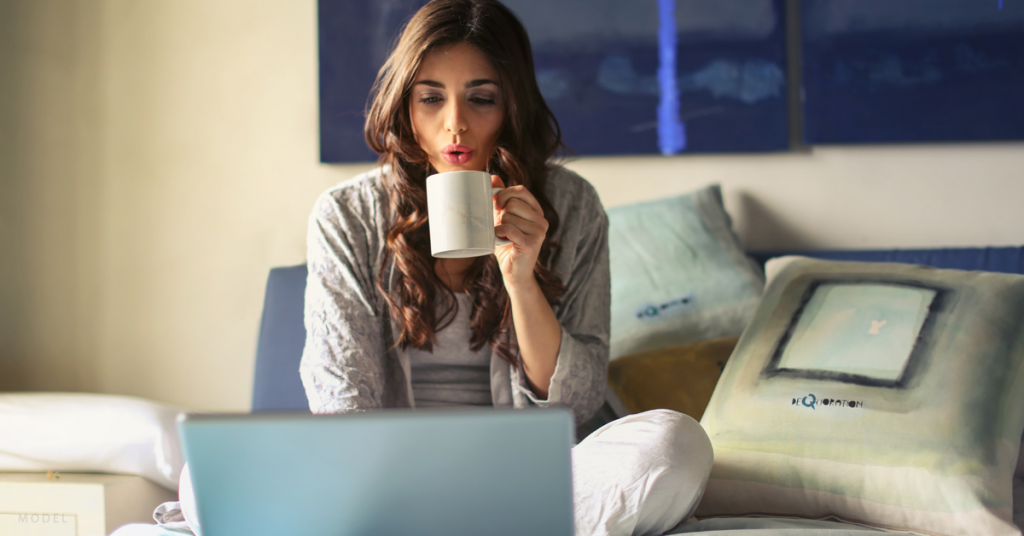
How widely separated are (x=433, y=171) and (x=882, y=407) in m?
0.83

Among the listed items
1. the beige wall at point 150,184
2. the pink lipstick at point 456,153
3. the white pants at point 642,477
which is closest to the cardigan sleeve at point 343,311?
the pink lipstick at point 456,153

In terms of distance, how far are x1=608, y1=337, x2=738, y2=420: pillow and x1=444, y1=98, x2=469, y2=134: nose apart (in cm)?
58

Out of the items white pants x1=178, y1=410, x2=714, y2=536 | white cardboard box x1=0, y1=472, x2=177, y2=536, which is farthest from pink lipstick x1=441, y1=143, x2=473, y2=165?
white cardboard box x1=0, y1=472, x2=177, y2=536

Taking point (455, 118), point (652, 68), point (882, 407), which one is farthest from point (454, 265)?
point (652, 68)

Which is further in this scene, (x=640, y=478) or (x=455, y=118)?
(x=455, y=118)

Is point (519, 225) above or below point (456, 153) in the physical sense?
below

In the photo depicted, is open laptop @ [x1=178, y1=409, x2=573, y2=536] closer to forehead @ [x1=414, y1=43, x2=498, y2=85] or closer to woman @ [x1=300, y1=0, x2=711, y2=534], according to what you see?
woman @ [x1=300, y1=0, x2=711, y2=534]

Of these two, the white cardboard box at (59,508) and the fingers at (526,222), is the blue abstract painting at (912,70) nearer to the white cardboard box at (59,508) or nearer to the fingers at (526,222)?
the fingers at (526,222)

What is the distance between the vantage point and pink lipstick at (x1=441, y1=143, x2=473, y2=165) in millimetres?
1213

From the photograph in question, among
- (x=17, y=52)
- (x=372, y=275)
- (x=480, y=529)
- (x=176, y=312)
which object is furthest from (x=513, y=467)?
(x=17, y=52)

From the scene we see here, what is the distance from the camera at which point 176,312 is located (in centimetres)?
212

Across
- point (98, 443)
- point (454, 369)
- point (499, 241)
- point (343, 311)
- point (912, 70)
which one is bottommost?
point (98, 443)

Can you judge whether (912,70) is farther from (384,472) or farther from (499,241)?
(384,472)

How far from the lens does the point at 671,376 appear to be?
1.41 m
